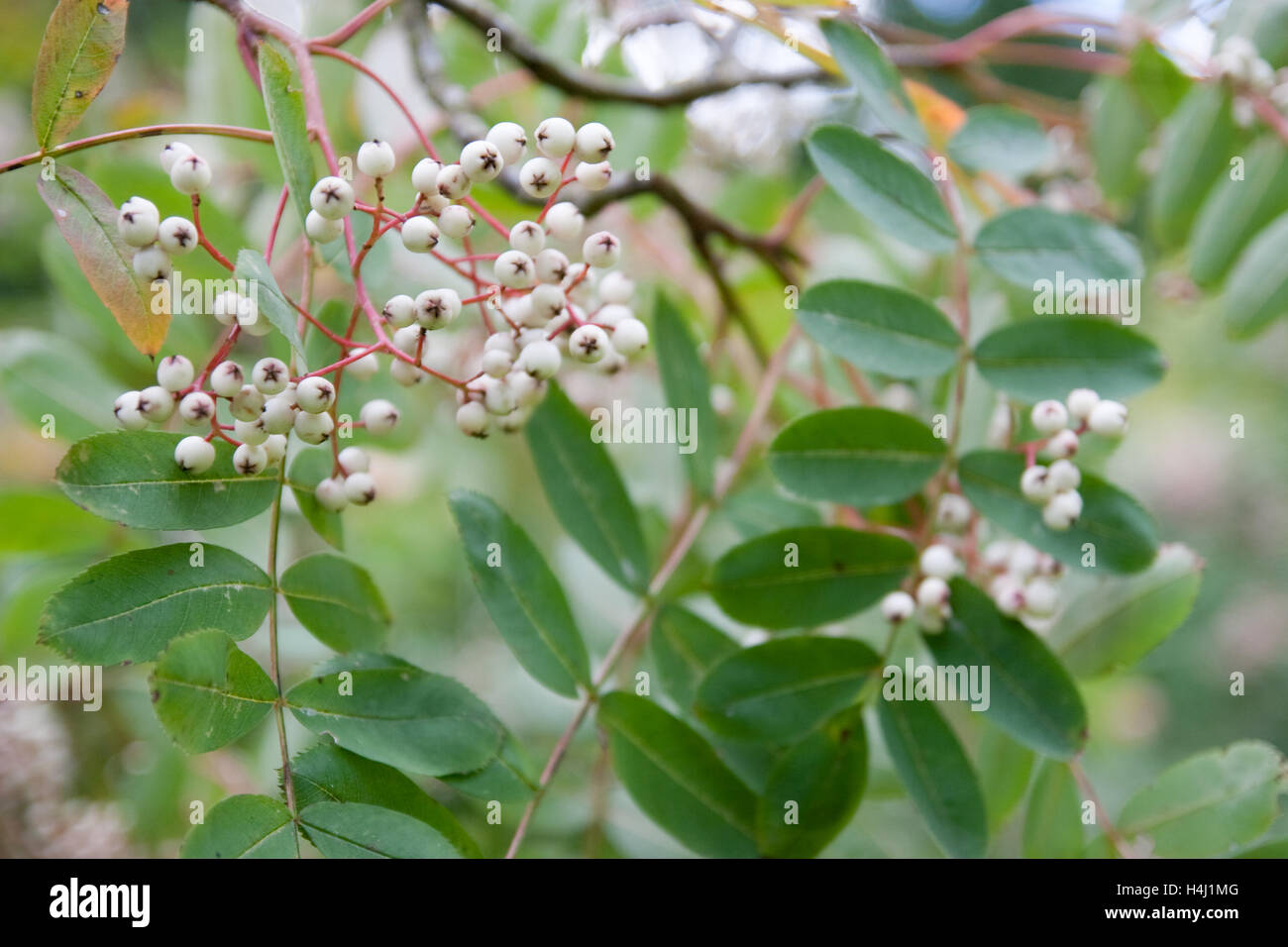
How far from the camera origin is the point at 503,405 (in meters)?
0.56

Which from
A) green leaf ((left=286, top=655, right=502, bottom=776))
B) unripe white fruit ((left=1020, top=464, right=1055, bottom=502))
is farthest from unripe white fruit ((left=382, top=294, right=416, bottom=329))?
unripe white fruit ((left=1020, top=464, right=1055, bottom=502))

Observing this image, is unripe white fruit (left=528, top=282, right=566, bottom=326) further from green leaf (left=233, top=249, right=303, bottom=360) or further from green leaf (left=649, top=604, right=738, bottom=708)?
green leaf (left=649, top=604, right=738, bottom=708)

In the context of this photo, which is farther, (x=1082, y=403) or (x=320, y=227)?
(x=1082, y=403)

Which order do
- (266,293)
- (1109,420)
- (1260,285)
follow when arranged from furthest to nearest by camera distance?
(1260,285) → (1109,420) → (266,293)

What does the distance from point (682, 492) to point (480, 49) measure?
1.99 ft

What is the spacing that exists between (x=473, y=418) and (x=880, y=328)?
12.4 inches

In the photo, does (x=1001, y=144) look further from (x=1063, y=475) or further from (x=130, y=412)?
(x=130, y=412)

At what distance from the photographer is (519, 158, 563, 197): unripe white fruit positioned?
1.78ft

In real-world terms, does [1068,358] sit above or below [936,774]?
above

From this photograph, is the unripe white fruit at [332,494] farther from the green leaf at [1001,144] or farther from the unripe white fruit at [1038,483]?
the green leaf at [1001,144]

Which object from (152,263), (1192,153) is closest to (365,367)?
(152,263)

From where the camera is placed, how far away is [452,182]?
51cm

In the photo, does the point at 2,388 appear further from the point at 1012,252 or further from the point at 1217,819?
the point at 1217,819

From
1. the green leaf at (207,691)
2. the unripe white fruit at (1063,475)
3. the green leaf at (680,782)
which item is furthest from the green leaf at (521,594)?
the unripe white fruit at (1063,475)
